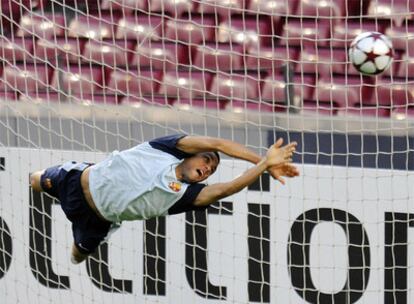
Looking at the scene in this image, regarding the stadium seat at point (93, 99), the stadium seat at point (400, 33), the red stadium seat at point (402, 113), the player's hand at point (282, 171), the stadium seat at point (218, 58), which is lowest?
the player's hand at point (282, 171)

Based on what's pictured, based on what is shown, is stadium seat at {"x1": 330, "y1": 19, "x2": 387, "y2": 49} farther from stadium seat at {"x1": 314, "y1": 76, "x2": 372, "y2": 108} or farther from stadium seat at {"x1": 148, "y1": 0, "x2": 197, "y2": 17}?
stadium seat at {"x1": 148, "y1": 0, "x2": 197, "y2": 17}

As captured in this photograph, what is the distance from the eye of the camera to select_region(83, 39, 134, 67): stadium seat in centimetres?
835

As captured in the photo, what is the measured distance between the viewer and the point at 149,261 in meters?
7.18

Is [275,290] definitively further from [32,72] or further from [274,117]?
[32,72]

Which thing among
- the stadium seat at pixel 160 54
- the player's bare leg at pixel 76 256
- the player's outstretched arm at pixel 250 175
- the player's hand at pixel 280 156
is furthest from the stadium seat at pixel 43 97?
the player's hand at pixel 280 156

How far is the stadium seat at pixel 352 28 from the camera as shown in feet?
26.6

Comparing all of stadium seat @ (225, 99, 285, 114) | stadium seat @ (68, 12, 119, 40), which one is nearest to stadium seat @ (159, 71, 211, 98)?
stadium seat @ (225, 99, 285, 114)

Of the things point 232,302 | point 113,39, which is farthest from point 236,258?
point 113,39

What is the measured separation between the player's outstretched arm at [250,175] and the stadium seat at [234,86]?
2.21 m

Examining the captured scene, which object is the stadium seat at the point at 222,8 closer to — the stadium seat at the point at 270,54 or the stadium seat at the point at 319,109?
the stadium seat at the point at 270,54

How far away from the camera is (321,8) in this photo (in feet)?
27.3

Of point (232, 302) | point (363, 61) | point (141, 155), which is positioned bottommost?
point (232, 302)

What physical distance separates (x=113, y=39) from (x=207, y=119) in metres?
1.43

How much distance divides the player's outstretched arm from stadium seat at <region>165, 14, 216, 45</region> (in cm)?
269
